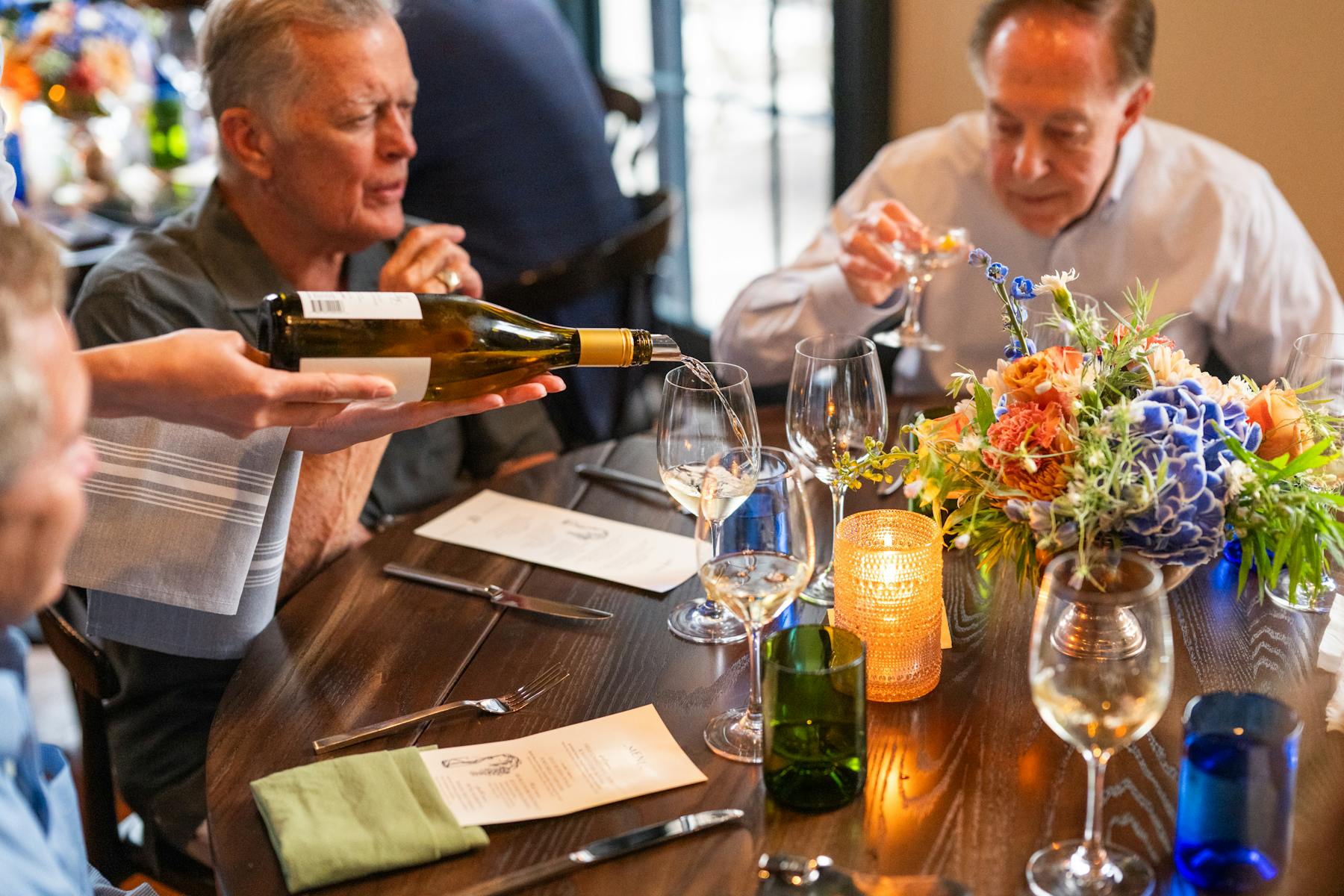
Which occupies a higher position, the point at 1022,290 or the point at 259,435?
the point at 1022,290

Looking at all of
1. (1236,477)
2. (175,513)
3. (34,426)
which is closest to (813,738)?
(1236,477)

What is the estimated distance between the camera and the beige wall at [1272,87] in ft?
7.79

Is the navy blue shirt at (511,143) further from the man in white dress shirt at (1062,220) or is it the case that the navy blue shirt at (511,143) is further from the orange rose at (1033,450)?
the orange rose at (1033,450)

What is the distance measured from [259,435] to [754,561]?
569mm

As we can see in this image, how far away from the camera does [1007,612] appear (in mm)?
1333

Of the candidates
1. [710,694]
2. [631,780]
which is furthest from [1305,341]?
[631,780]

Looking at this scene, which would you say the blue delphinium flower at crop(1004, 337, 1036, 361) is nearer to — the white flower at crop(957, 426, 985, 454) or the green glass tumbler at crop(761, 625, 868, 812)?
the white flower at crop(957, 426, 985, 454)

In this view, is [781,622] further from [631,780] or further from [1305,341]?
[1305,341]

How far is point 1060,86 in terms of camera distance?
6.49 ft

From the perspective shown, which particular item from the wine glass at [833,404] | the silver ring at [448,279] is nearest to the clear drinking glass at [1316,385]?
the wine glass at [833,404]

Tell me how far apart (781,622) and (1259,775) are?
53 centimetres

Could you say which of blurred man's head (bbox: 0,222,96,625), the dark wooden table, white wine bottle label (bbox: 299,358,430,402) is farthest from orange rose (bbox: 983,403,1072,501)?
blurred man's head (bbox: 0,222,96,625)

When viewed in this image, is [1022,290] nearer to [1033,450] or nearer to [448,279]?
[1033,450]

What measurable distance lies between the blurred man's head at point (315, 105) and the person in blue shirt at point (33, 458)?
3.34 ft
